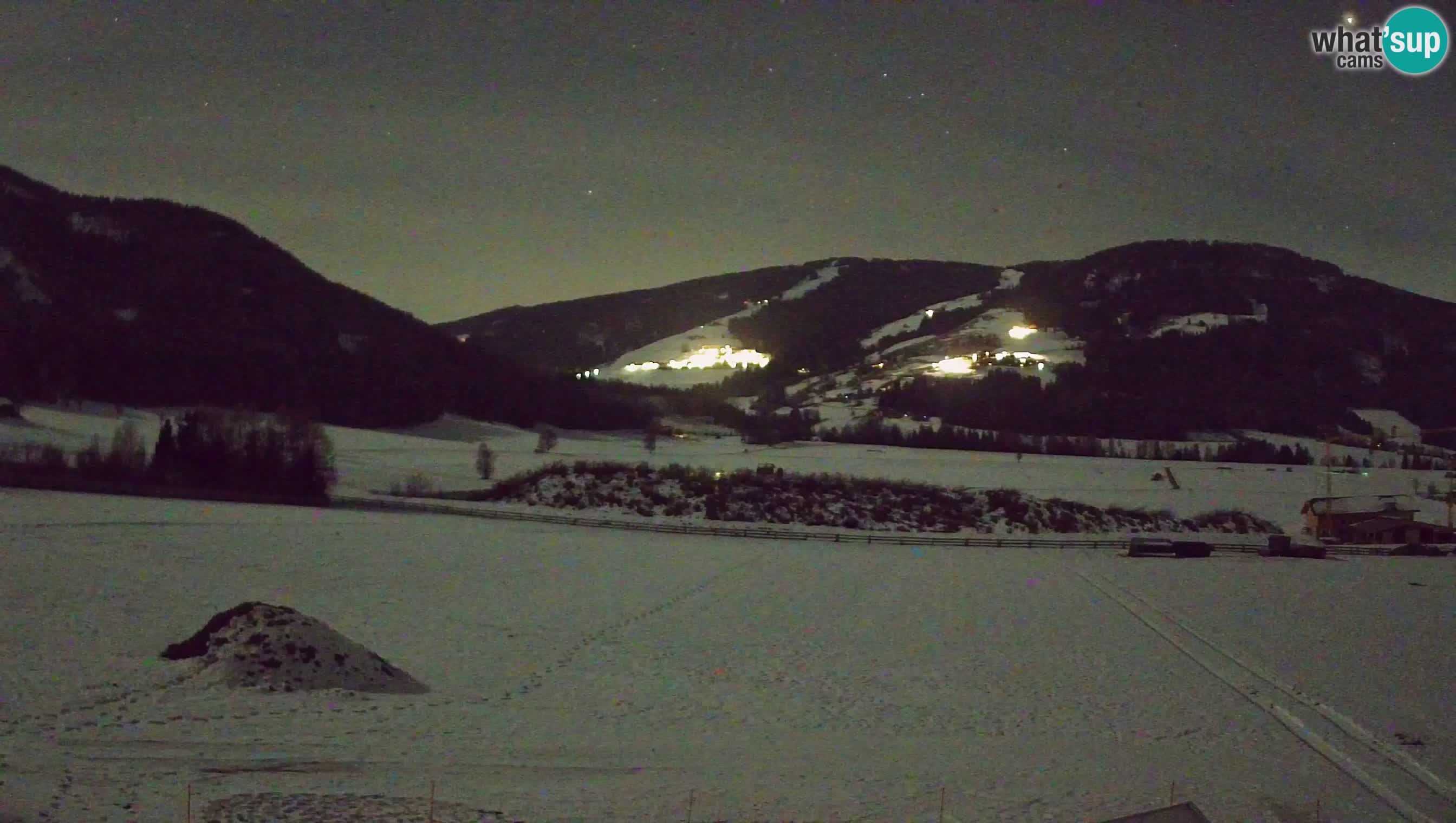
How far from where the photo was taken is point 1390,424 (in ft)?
431

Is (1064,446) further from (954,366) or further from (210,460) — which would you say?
(954,366)

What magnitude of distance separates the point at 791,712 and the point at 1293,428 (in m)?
130

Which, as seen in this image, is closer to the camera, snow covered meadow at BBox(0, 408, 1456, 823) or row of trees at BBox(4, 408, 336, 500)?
snow covered meadow at BBox(0, 408, 1456, 823)

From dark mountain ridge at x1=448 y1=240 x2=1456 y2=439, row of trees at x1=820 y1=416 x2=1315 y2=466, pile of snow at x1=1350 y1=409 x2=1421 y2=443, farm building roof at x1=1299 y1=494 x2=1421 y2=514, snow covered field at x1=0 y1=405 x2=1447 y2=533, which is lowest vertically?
farm building roof at x1=1299 y1=494 x2=1421 y2=514

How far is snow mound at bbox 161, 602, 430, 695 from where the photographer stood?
1401 centimetres

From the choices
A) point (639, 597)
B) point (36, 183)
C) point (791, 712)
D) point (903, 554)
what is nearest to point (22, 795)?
point (791, 712)

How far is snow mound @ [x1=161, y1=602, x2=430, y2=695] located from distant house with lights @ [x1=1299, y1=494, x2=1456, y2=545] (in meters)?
52.5

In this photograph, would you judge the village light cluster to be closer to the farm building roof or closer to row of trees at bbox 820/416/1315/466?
row of trees at bbox 820/416/1315/466

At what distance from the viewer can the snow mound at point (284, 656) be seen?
14008 millimetres

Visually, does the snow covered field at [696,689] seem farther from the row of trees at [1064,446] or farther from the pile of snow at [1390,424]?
the pile of snow at [1390,424]

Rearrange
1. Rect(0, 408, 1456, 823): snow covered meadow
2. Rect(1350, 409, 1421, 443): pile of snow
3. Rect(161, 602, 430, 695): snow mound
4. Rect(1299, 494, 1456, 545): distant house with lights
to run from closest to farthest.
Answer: Rect(0, 408, 1456, 823): snow covered meadow → Rect(161, 602, 430, 695): snow mound → Rect(1299, 494, 1456, 545): distant house with lights → Rect(1350, 409, 1421, 443): pile of snow

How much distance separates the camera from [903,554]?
39781 millimetres

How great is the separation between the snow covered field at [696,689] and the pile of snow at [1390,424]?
10632 cm

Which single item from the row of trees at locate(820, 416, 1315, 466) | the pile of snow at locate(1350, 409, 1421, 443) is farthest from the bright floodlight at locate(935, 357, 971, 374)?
the row of trees at locate(820, 416, 1315, 466)
